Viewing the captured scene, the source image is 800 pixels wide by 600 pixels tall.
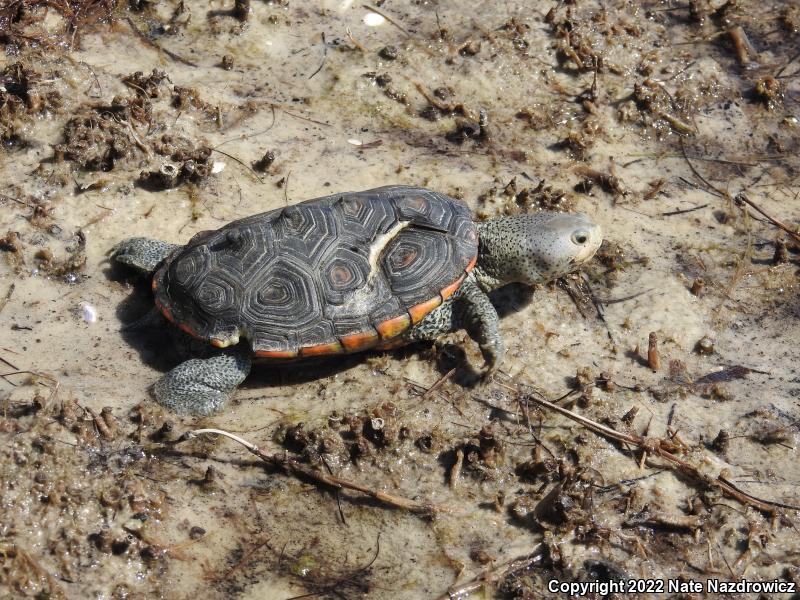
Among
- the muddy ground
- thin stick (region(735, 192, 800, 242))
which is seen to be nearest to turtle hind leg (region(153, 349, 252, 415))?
the muddy ground

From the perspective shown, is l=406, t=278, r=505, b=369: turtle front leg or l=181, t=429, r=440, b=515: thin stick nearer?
l=181, t=429, r=440, b=515: thin stick

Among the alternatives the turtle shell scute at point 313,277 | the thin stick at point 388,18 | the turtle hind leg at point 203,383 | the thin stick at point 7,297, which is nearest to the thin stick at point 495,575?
the turtle shell scute at point 313,277

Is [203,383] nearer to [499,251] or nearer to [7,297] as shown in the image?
[7,297]

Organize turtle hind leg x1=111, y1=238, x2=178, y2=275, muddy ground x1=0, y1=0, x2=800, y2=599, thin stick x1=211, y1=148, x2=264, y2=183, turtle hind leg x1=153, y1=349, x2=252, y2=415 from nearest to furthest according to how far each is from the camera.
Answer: muddy ground x1=0, y1=0, x2=800, y2=599 < turtle hind leg x1=153, y1=349, x2=252, y2=415 < turtle hind leg x1=111, y1=238, x2=178, y2=275 < thin stick x1=211, y1=148, x2=264, y2=183

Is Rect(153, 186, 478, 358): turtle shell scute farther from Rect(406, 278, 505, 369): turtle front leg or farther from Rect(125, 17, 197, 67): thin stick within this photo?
Rect(125, 17, 197, 67): thin stick

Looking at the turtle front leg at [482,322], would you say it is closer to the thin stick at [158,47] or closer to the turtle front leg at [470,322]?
the turtle front leg at [470,322]

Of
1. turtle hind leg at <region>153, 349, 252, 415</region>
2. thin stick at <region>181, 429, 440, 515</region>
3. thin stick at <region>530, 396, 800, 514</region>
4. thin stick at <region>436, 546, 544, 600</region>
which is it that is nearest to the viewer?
thin stick at <region>436, 546, 544, 600</region>

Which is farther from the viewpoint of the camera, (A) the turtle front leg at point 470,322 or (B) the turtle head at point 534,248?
(B) the turtle head at point 534,248
